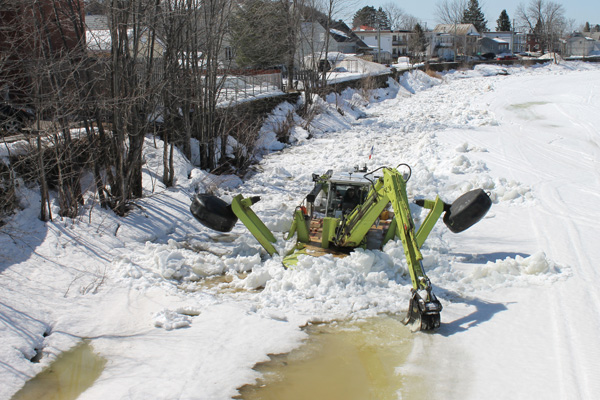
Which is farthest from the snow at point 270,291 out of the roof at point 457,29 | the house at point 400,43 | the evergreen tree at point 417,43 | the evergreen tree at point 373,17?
the evergreen tree at point 373,17

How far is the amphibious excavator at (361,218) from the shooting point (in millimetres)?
8094

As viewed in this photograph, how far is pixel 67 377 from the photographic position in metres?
6.96

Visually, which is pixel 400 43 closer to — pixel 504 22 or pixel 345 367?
pixel 504 22

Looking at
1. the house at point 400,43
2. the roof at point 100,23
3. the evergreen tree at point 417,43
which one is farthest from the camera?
the house at point 400,43

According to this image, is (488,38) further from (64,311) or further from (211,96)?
(64,311)

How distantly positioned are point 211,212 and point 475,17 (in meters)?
127

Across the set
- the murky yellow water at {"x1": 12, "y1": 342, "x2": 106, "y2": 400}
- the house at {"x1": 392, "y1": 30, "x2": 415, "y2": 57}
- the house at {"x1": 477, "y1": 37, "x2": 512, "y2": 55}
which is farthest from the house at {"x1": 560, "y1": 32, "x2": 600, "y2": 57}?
the murky yellow water at {"x1": 12, "y1": 342, "x2": 106, "y2": 400}

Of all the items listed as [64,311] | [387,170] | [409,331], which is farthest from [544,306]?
[64,311]

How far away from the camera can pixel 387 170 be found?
29.4 ft

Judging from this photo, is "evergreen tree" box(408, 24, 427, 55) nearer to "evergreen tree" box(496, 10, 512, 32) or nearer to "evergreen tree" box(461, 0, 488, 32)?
"evergreen tree" box(461, 0, 488, 32)

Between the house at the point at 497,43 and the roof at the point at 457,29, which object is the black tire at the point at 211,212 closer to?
the roof at the point at 457,29

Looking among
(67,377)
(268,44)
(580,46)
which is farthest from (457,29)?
(67,377)

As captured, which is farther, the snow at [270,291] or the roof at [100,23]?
Result: the roof at [100,23]

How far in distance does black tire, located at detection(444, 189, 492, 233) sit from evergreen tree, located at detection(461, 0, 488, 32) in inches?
4878
